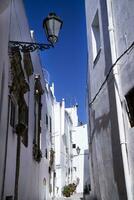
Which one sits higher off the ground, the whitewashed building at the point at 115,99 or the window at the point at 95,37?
the window at the point at 95,37

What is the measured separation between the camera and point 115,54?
7.00m

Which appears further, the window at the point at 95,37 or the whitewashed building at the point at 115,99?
the window at the point at 95,37

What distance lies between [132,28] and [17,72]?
3.52 meters

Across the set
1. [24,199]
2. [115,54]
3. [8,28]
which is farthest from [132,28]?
[24,199]

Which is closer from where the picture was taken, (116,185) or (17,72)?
(116,185)

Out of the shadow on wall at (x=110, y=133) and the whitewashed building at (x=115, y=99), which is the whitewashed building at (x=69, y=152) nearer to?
the shadow on wall at (x=110, y=133)

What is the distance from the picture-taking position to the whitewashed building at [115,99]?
6.25 meters

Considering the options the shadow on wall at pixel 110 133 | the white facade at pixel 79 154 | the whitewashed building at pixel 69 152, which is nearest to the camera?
the shadow on wall at pixel 110 133

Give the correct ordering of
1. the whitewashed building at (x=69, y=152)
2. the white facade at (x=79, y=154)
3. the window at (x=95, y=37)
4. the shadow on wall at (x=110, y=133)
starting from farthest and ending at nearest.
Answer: the white facade at (x=79, y=154) → the whitewashed building at (x=69, y=152) → the window at (x=95, y=37) → the shadow on wall at (x=110, y=133)

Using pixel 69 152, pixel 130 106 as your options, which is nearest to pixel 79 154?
pixel 69 152

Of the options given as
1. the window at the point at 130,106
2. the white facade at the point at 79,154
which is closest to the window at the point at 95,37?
the window at the point at 130,106

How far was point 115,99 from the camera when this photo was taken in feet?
22.4

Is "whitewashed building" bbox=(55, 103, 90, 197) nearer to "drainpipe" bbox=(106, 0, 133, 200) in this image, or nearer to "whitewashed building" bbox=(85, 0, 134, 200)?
"whitewashed building" bbox=(85, 0, 134, 200)

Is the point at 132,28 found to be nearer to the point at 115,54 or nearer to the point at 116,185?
the point at 115,54
